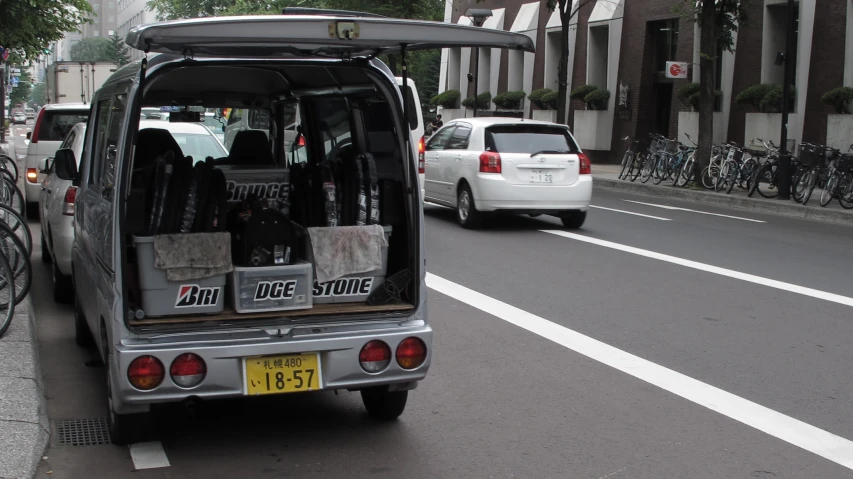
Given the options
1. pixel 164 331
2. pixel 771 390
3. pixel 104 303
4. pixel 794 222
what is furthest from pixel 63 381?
pixel 794 222

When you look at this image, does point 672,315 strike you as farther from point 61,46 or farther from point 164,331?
point 61,46

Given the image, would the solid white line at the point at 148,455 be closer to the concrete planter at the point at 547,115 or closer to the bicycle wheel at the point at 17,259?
the bicycle wheel at the point at 17,259

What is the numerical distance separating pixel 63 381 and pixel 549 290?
4862 millimetres

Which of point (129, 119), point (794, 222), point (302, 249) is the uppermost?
A: point (129, 119)

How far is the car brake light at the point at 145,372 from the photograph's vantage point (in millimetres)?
4766

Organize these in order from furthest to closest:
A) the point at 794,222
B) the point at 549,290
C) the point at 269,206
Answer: the point at 794,222, the point at 549,290, the point at 269,206

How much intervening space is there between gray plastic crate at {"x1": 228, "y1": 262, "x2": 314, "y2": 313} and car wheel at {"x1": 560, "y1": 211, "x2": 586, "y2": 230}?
9.86 m

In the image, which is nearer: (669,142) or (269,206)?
(269,206)

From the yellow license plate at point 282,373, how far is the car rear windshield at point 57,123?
35.5ft

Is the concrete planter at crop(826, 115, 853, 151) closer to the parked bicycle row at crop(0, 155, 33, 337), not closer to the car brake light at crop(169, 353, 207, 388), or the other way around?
the parked bicycle row at crop(0, 155, 33, 337)

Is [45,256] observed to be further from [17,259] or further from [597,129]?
[597,129]

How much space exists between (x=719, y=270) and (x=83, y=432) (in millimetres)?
7670

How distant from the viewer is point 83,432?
5594 millimetres

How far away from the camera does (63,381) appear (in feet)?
21.7
